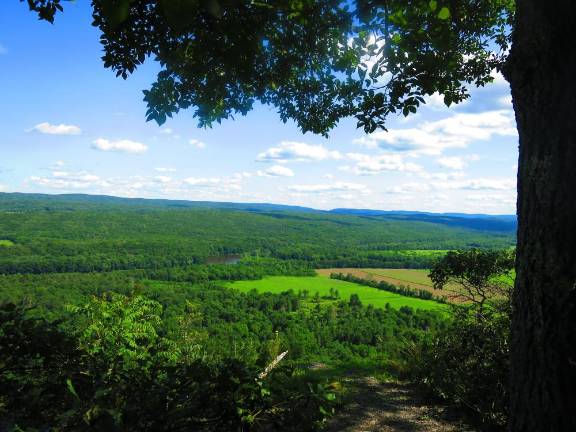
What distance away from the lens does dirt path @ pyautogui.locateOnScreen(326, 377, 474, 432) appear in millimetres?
5410

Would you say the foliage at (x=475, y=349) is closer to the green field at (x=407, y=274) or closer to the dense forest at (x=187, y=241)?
the green field at (x=407, y=274)

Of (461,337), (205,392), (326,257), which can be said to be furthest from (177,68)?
(326,257)

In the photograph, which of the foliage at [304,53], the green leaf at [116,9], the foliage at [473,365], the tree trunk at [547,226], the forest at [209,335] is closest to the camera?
the green leaf at [116,9]

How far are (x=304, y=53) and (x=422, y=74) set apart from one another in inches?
61.6

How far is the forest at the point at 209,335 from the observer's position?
2.32m

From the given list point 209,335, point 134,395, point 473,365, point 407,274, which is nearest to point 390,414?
point 473,365

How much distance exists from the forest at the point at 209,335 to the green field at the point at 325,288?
60cm

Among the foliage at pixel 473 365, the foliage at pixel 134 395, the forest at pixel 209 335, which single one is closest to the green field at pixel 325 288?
the forest at pixel 209 335

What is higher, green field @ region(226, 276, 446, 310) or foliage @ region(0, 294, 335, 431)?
foliage @ region(0, 294, 335, 431)

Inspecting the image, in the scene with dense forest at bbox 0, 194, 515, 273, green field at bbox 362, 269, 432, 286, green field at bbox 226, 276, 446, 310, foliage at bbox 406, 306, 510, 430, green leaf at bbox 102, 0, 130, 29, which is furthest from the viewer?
dense forest at bbox 0, 194, 515, 273

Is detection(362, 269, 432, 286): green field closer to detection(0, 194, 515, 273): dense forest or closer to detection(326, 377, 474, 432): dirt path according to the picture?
detection(0, 194, 515, 273): dense forest

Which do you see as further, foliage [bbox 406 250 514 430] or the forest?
foliage [bbox 406 250 514 430]

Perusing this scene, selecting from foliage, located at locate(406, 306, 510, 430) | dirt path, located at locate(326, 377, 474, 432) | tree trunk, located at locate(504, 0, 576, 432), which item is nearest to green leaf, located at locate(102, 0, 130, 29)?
tree trunk, located at locate(504, 0, 576, 432)

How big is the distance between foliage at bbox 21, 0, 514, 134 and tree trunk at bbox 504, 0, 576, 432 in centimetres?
109
